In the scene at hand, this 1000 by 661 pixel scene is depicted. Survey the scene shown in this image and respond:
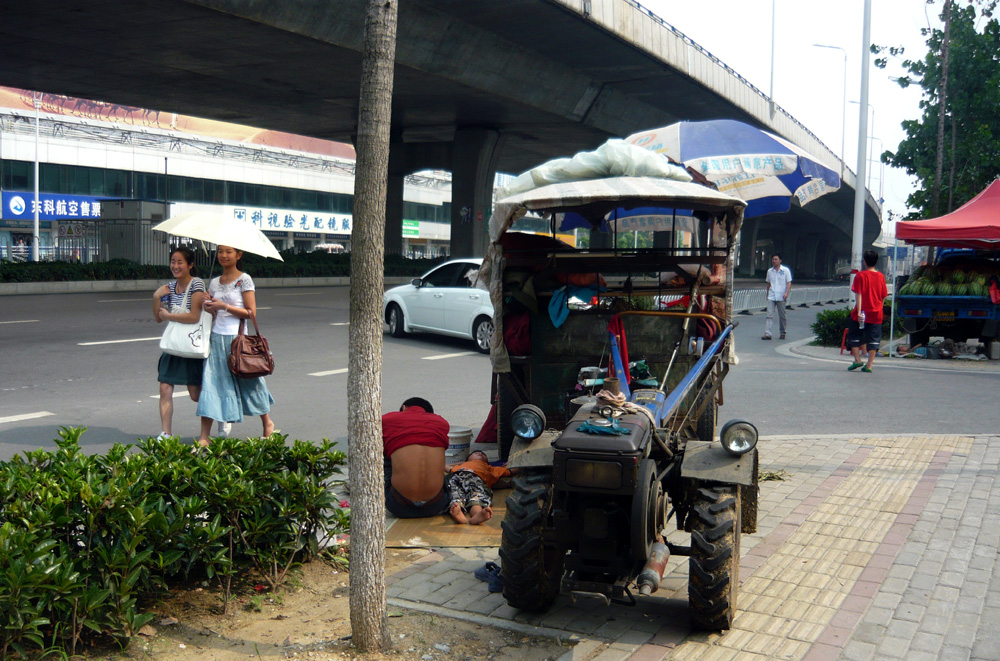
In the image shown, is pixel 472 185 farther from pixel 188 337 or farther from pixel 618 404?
pixel 618 404

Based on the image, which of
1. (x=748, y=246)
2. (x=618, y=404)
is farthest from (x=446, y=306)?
(x=748, y=246)

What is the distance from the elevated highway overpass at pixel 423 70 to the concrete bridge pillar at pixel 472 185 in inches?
2.1

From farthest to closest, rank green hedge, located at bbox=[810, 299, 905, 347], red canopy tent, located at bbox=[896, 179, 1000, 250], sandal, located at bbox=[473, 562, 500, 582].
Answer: green hedge, located at bbox=[810, 299, 905, 347] → red canopy tent, located at bbox=[896, 179, 1000, 250] → sandal, located at bbox=[473, 562, 500, 582]

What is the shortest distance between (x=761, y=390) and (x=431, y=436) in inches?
298

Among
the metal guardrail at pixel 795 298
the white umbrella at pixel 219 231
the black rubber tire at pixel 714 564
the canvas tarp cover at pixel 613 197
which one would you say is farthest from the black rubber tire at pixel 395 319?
the black rubber tire at pixel 714 564

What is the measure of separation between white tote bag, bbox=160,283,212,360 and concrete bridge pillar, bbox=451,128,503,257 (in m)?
27.5

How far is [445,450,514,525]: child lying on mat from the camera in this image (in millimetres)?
6172

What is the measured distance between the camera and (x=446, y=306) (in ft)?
52.7

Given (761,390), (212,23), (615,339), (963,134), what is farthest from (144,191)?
(615,339)

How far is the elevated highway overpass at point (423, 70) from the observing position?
19547 millimetres

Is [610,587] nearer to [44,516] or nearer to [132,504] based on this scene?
[132,504]

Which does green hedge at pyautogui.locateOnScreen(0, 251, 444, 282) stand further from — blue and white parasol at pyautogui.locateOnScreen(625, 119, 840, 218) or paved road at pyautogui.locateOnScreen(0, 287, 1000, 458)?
blue and white parasol at pyautogui.locateOnScreen(625, 119, 840, 218)

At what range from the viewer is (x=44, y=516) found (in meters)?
3.71

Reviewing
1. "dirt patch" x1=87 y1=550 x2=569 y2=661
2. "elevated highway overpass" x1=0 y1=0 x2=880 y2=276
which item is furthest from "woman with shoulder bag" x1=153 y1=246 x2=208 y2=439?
"elevated highway overpass" x1=0 y1=0 x2=880 y2=276
